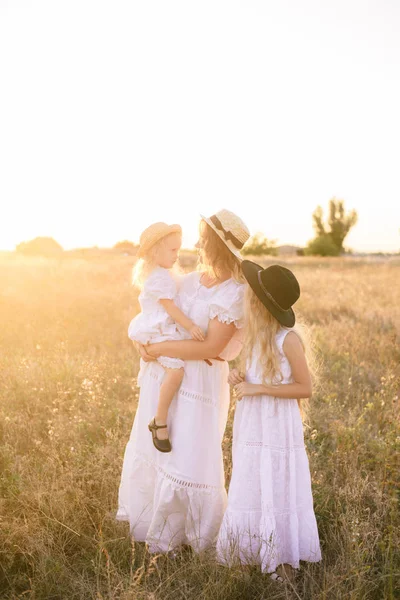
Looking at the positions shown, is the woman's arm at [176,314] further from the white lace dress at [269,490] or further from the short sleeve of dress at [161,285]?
the white lace dress at [269,490]

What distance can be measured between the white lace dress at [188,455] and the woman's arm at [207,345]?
121 mm

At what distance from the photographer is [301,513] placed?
286cm

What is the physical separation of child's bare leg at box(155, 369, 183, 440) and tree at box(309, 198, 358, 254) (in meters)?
61.9

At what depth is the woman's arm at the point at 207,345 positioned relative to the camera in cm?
284

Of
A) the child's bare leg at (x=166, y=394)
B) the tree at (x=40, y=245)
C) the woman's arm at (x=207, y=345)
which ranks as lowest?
the child's bare leg at (x=166, y=394)

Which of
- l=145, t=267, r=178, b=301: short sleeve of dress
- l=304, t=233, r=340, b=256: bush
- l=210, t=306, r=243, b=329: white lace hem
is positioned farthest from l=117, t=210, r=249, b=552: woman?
l=304, t=233, r=340, b=256: bush

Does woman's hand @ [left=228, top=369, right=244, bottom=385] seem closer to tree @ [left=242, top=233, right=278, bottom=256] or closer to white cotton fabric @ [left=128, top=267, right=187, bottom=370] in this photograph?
white cotton fabric @ [left=128, top=267, right=187, bottom=370]

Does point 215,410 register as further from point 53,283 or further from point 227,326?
point 53,283

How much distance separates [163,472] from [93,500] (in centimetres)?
73

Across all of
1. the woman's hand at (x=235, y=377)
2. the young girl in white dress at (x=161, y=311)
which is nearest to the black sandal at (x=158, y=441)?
the young girl in white dress at (x=161, y=311)

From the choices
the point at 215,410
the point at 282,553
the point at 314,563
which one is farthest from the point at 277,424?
the point at 314,563

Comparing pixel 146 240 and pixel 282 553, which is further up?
pixel 146 240

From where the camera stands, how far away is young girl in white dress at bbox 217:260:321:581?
277 cm

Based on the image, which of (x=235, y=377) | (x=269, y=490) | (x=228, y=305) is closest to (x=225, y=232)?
(x=228, y=305)
